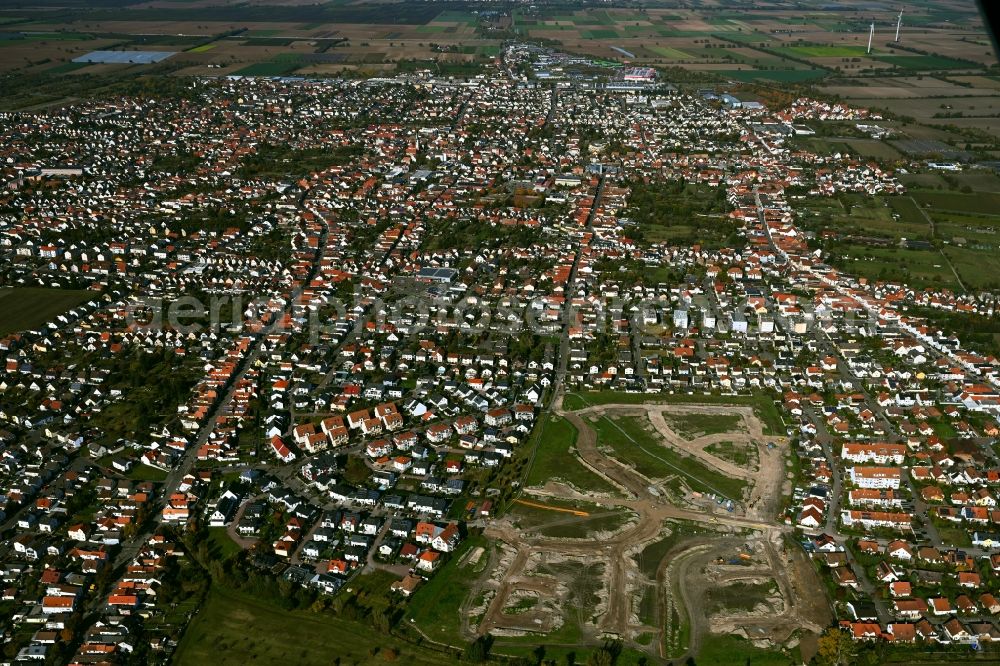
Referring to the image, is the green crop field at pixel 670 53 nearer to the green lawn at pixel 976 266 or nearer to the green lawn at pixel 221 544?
the green lawn at pixel 976 266

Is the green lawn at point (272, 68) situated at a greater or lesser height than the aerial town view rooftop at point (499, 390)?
greater

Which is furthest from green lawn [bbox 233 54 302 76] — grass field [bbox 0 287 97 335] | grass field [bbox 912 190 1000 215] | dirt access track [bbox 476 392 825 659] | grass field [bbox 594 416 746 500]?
dirt access track [bbox 476 392 825 659]

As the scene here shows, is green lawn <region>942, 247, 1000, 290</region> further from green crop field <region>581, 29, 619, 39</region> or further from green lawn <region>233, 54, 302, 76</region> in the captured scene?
green crop field <region>581, 29, 619, 39</region>

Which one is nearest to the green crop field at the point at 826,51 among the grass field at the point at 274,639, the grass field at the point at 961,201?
the grass field at the point at 961,201

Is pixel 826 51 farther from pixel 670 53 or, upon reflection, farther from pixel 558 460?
pixel 558 460

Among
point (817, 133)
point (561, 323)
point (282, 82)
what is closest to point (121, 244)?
point (561, 323)

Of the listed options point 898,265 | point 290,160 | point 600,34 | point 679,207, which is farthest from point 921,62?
point 290,160
